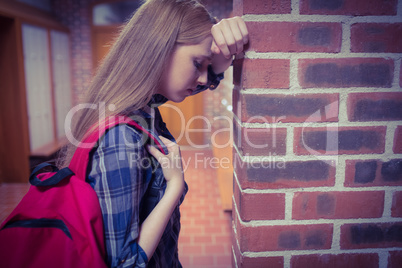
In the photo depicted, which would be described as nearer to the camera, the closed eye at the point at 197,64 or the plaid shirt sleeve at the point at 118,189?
the plaid shirt sleeve at the point at 118,189

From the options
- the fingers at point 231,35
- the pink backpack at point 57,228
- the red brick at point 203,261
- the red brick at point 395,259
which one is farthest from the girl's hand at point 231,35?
the red brick at point 203,261

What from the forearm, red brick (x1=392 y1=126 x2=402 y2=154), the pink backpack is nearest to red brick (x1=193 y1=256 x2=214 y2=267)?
the forearm

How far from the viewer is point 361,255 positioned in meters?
0.89

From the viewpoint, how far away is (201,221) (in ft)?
11.1

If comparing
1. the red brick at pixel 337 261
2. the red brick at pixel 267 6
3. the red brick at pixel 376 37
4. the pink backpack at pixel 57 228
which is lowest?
the red brick at pixel 337 261

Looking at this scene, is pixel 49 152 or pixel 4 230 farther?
pixel 49 152

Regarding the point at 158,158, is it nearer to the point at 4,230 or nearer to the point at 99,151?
the point at 99,151

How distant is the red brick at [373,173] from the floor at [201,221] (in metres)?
2.02

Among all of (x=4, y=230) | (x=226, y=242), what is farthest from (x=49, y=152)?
(x=4, y=230)

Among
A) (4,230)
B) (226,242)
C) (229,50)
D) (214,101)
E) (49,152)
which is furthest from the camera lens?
(214,101)

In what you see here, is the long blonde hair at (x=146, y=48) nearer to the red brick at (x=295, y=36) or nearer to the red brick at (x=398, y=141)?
the red brick at (x=295, y=36)

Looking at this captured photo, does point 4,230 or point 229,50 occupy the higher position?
point 229,50

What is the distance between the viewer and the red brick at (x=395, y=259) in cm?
89

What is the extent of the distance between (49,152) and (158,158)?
15.2ft
